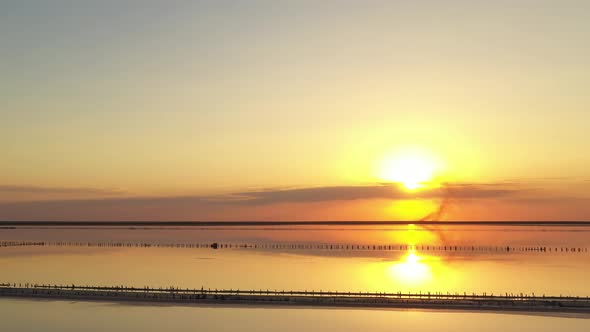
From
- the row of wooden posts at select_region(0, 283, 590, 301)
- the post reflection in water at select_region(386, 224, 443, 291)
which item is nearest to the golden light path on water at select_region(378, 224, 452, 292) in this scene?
the post reflection in water at select_region(386, 224, 443, 291)

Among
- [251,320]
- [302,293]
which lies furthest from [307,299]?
[251,320]

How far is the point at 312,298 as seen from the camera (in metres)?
49.2

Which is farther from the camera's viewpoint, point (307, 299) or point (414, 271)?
point (414, 271)

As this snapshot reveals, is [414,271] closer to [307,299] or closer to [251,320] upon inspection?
[307,299]

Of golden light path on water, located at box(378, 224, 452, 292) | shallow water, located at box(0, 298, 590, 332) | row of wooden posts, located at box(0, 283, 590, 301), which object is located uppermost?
golden light path on water, located at box(378, 224, 452, 292)

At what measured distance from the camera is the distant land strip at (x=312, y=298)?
46312 millimetres

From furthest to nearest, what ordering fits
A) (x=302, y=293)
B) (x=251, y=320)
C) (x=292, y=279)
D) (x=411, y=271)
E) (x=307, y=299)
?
1. (x=411, y=271)
2. (x=292, y=279)
3. (x=302, y=293)
4. (x=307, y=299)
5. (x=251, y=320)

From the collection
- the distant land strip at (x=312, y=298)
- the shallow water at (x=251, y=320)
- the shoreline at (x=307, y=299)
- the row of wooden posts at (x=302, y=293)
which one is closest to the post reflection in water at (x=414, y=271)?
the row of wooden posts at (x=302, y=293)

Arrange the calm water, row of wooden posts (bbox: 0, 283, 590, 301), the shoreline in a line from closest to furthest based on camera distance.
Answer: the calm water → the shoreline → row of wooden posts (bbox: 0, 283, 590, 301)

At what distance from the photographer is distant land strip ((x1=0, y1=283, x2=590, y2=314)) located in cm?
4631

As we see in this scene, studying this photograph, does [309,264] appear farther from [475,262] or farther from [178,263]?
[475,262]

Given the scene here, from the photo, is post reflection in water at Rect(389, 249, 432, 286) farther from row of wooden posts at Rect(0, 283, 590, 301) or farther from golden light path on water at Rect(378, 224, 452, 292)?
row of wooden posts at Rect(0, 283, 590, 301)

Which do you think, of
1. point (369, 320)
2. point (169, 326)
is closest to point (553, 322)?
point (369, 320)

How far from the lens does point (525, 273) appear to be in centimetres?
6819
